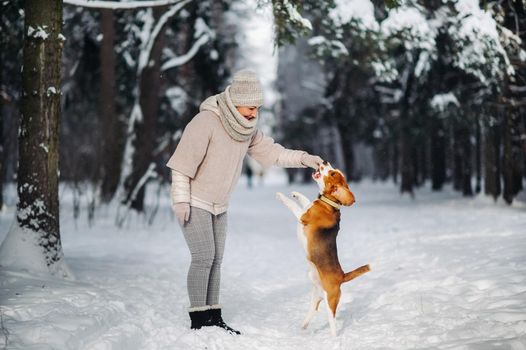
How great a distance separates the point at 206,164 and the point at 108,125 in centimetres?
761

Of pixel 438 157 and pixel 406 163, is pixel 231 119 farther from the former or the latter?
pixel 438 157

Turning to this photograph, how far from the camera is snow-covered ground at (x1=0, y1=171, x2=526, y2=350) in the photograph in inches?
140

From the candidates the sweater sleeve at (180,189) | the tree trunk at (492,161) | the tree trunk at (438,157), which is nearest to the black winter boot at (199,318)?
the sweater sleeve at (180,189)

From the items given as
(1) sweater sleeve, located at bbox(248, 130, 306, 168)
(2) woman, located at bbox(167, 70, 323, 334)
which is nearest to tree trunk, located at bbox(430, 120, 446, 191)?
(1) sweater sleeve, located at bbox(248, 130, 306, 168)

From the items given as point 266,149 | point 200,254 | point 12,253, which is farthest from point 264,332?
point 12,253

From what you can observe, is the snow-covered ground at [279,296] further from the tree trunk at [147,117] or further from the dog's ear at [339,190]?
the tree trunk at [147,117]

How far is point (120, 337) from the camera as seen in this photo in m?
3.54

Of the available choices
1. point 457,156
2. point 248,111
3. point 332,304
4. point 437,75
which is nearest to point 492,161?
point 437,75

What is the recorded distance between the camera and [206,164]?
3.88 metres

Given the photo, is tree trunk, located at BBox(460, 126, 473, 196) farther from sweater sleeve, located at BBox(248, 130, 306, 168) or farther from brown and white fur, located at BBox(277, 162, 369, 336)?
brown and white fur, located at BBox(277, 162, 369, 336)

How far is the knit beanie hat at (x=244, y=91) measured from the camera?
382 centimetres

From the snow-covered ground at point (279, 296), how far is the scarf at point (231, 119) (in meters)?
1.56

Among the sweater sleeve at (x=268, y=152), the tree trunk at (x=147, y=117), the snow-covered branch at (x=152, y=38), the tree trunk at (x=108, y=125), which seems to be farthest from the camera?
the tree trunk at (x=147, y=117)

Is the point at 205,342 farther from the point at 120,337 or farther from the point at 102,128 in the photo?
the point at 102,128
